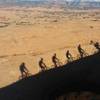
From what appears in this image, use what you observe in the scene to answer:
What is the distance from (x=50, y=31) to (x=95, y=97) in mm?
44885

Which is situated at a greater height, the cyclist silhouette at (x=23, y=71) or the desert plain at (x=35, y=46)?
the desert plain at (x=35, y=46)

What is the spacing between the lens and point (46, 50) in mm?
42969

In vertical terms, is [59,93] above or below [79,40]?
below

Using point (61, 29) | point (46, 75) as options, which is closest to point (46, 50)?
point (61, 29)

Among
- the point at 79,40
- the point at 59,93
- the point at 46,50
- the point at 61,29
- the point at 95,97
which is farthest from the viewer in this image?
the point at 61,29

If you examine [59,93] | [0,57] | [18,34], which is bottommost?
[59,93]

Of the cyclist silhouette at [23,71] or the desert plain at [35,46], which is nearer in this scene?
the cyclist silhouette at [23,71]

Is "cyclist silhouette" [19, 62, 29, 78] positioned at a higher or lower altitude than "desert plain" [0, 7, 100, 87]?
lower

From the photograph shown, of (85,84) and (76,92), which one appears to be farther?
(85,84)

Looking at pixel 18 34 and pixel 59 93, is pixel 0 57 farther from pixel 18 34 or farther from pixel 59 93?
pixel 59 93

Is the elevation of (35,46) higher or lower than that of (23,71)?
higher

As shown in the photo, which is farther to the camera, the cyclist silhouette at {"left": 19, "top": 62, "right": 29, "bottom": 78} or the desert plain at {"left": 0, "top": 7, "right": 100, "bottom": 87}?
the desert plain at {"left": 0, "top": 7, "right": 100, "bottom": 87}

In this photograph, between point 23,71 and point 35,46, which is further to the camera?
point 35,46

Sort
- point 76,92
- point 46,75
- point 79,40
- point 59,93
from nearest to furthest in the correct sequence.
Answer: point 76,92 → point 59,93 → point 46,75 → point 79,40
